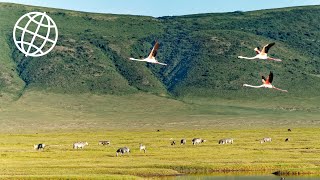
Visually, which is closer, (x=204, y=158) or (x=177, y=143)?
(x=204, y=158)

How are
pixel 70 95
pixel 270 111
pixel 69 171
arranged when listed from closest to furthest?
1. pixel 69 171
2. pixel 270 111
3. pixel 70 95

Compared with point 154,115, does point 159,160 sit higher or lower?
lower

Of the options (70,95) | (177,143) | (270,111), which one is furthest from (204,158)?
(70,95)

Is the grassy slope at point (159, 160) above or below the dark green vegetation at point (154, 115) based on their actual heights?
below

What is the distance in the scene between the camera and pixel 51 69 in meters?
187

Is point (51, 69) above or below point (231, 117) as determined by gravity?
above

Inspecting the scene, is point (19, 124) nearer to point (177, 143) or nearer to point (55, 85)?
point (55, 85)

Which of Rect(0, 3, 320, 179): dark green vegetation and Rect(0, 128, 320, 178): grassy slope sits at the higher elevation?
Rect(0, 3, 320, 179): dark green vegetation

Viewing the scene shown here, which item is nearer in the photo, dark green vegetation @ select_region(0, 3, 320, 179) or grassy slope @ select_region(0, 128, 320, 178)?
grassy slope @ select_region(0, 128, 320, 178)

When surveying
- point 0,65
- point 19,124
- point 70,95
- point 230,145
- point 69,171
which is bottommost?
point 69,171

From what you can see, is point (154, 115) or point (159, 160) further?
point (154, 115)

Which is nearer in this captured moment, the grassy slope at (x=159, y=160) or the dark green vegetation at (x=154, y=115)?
the grassy slope at (x=159, y=160)

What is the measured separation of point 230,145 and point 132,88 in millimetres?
107824

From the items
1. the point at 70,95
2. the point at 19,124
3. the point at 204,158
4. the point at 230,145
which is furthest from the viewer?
the point at 70,95
